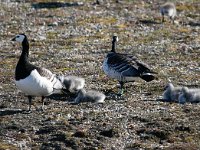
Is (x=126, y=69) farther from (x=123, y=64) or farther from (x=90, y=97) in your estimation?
(x=90, y=97)

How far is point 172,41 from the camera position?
30.9m

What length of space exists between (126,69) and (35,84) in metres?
3.68

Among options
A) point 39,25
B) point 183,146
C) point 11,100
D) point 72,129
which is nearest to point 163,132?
point 183,146

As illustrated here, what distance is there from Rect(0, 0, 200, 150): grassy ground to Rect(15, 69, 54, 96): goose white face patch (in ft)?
2.03

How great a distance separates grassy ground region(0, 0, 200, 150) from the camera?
1521cm

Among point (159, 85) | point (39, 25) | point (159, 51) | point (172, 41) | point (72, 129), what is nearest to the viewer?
point (72, 129)

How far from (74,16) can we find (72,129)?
21.4 metres

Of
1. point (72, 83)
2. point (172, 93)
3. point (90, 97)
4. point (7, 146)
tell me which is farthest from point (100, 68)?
point (7, 146)

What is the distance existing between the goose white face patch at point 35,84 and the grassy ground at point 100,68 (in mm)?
619

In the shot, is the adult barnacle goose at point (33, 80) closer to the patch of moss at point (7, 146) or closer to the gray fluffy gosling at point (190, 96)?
the patch of moss at point (7, 146)

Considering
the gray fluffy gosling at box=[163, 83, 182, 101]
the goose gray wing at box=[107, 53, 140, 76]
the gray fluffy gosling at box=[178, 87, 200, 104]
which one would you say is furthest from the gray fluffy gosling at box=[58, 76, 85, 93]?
the gray fluffy gosling at box=[178, 87, 200, 104]

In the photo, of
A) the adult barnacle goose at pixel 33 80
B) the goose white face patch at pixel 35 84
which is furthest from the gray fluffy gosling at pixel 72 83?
the goose white face patch at pixel 35 84

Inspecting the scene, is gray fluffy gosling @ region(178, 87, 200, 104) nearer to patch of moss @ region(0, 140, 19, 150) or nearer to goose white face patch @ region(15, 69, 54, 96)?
goose white face patch @ region(15, 69, 54, 96)

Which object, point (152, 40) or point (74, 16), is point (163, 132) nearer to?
point (152, 40)
